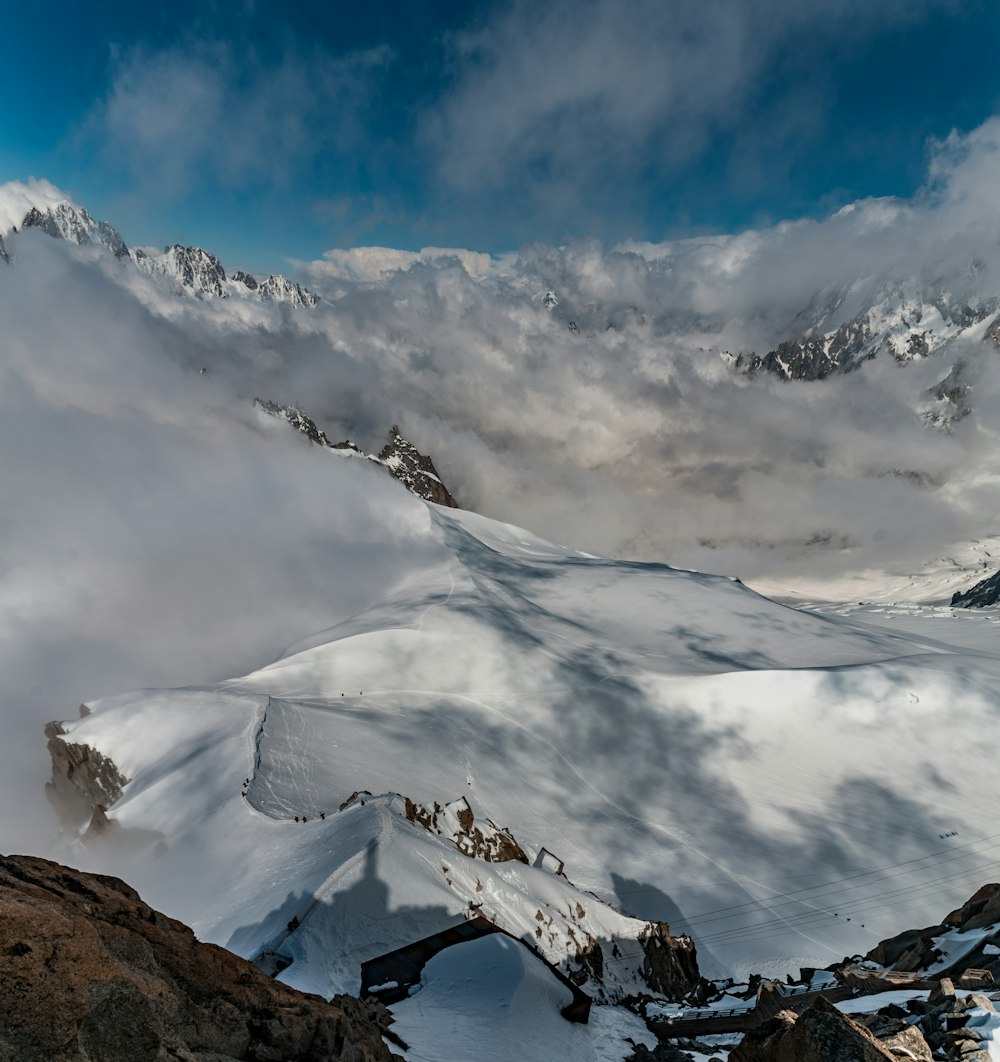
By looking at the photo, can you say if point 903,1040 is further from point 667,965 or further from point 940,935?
point 667,965

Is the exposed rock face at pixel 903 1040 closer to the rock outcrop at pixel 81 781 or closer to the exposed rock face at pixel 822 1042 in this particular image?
the exposed rock face at pixel 822 1042

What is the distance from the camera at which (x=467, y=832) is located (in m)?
46.5

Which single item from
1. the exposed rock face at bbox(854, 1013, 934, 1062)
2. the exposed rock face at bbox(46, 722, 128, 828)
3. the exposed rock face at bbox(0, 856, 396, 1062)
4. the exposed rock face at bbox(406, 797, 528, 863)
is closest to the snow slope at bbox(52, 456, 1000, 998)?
the exposed rock face at bbox(46, 722, 128, 828)

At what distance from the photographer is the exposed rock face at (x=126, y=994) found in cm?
791

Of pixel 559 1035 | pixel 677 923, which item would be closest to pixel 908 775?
pixel 677 923

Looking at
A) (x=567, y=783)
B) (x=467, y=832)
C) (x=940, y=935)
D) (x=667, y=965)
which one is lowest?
(x=667, y=965)

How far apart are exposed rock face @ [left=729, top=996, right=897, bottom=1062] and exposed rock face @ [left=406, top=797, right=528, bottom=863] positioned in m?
31.8

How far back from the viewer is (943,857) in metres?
73.5

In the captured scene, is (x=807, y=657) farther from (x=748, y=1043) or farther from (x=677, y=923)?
(x=748, y=1043)

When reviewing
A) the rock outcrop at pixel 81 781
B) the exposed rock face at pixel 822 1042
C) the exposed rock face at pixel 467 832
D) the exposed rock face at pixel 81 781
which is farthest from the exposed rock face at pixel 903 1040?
the exposed rock face at pixel 81 781

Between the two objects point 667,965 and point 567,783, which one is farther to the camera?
point 567,783

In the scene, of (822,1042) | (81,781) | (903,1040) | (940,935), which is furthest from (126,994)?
(81,781)

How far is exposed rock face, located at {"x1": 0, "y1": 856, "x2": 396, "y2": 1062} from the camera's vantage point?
7.91 meters

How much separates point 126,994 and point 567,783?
74.4 metres
